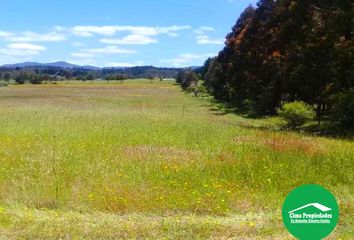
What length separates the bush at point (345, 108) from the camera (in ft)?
81.3

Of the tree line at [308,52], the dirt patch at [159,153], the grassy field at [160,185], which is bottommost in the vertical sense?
the dirt patch at [159,153]

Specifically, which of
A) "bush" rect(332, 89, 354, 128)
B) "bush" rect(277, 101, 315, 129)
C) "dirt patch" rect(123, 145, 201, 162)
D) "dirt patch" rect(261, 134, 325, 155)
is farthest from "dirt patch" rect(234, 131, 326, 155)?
"bush" rect(277, 101, 315, 129)

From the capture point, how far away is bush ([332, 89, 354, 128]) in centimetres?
2479

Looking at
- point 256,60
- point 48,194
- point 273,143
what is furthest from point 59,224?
point 256,60

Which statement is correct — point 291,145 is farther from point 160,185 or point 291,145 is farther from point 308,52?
point 308,52

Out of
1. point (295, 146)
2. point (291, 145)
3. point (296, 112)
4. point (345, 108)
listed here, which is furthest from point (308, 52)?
point (295, 146)

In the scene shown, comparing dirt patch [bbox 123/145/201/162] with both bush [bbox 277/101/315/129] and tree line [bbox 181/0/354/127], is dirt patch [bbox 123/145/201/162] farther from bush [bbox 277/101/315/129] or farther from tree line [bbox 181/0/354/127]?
bush [bbox 277/101/315/129]

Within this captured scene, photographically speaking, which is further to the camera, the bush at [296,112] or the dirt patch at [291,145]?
the bush at [296,112]

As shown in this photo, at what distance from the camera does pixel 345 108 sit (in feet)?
82.8

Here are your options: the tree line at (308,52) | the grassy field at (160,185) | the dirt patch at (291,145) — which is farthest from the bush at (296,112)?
the grassy field at (160,185)

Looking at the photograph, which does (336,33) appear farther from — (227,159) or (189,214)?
(189,214)

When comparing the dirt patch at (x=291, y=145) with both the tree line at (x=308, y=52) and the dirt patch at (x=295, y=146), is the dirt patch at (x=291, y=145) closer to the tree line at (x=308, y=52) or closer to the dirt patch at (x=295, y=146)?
the dirt patch at (x=295, y=146)

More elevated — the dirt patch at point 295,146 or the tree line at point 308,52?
the tree line at point 308,52

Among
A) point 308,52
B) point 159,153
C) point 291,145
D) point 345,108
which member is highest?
point 308,52
